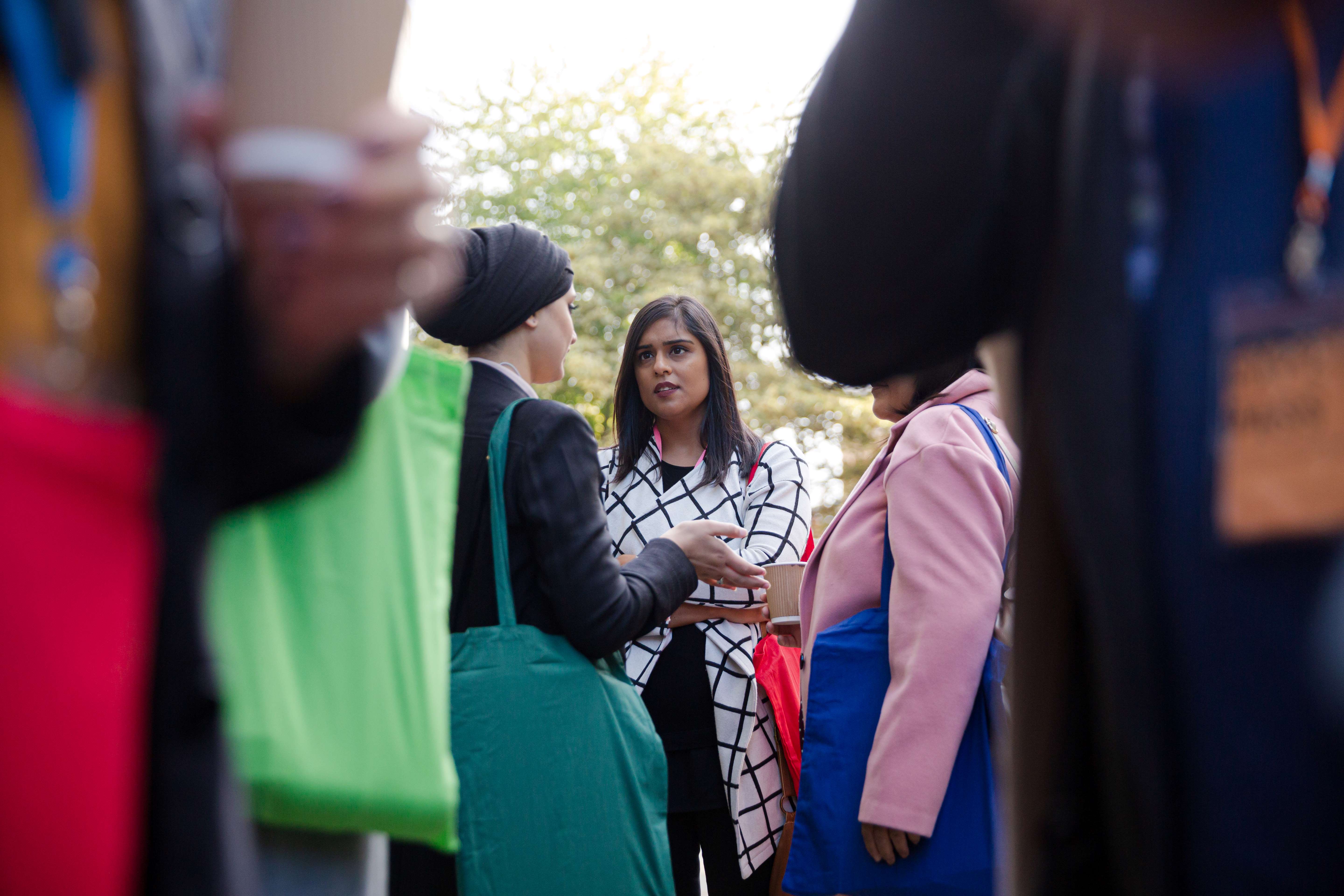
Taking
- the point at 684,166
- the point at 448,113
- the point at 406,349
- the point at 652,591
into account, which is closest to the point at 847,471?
the point at 684,166

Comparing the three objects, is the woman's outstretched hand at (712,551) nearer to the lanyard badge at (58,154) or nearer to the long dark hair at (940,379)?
the long dark hair at (940,379)

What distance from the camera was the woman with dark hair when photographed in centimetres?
347

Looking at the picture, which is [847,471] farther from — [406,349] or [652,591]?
[406,349]

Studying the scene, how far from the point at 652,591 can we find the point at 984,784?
823 millimetres

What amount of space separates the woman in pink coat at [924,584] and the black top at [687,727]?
33.5 inches

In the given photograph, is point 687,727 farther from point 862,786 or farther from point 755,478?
point 862,786

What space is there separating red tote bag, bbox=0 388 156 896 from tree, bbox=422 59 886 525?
1521 cm

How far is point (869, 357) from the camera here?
3.44ft

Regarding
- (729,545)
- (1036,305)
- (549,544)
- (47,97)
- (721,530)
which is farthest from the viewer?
(729,545)

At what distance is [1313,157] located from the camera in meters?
0.73

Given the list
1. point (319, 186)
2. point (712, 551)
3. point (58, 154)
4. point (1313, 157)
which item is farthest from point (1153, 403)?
point (712, 551)

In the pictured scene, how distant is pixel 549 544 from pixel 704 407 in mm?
2071

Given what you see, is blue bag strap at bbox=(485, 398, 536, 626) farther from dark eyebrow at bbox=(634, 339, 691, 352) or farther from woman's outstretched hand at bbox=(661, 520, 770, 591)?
dark eyebrow at bbox=(634, 339, 691, 352)

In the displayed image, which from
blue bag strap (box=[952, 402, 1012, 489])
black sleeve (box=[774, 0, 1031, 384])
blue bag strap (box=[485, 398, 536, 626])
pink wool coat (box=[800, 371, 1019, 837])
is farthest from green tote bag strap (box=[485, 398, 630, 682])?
black sleeve (box=[774, 0, 1031, 384])
